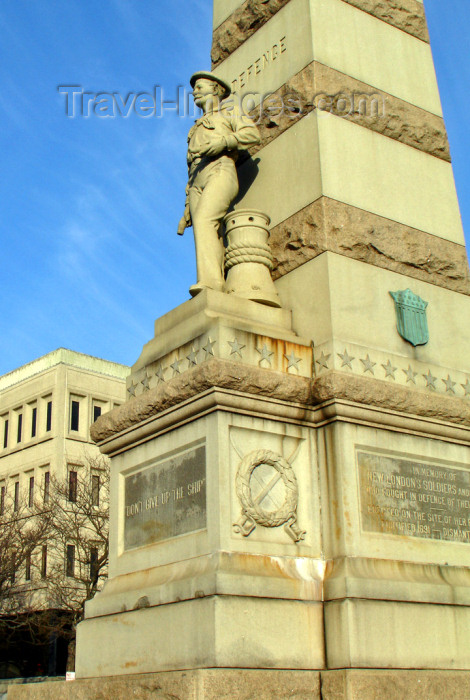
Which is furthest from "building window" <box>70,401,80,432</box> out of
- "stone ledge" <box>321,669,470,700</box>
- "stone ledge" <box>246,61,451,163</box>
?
"stone ledge" <box>321,669,470,700</box>

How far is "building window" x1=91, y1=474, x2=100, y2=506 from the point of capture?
32.6 metres

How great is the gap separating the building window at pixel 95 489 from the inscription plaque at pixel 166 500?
2430cm

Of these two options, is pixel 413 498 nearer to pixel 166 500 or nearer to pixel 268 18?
pixel 166 500

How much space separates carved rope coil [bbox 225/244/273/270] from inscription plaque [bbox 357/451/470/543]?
2.33 meters

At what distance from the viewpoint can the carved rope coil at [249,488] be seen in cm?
711

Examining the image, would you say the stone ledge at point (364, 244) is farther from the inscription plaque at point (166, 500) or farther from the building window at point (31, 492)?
the building window at point (31, 492)

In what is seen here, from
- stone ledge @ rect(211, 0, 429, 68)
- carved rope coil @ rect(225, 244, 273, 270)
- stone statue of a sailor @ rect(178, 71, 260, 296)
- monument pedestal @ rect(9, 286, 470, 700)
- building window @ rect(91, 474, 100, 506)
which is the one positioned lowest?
monument pedestal @ rect(9, 286, 470, 700)

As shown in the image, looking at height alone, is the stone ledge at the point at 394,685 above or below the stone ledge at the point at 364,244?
below

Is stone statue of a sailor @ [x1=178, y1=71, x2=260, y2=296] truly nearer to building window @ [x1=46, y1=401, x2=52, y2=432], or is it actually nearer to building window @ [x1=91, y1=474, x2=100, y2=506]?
building window @ [x1=91, y1=474, x2=100, y2=506]

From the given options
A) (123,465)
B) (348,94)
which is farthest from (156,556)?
(348,94)

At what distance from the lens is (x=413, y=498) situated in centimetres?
785

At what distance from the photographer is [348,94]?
375 inches

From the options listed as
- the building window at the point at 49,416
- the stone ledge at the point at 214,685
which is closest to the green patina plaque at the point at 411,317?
the stone ledge at the point at 214,685

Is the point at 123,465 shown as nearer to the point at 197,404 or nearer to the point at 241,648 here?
the point at 197,404
